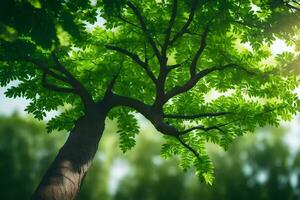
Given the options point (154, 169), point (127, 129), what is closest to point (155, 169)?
point (154, 169)

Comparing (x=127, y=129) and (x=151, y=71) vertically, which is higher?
(x=151, y=71)

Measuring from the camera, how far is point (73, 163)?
20.5ft

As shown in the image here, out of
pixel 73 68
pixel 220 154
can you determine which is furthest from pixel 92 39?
pixel 220 154

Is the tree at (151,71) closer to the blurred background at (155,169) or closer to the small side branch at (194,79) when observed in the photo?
the small side branch at (194,79)

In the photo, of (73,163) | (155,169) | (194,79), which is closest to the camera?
(73,163)

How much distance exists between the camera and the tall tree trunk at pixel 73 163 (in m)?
5.68

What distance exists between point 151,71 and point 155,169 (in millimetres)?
27983

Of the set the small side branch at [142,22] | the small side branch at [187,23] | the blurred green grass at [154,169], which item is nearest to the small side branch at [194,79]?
the small side branch at [187,23]

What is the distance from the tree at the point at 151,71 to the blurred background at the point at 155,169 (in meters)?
23.1

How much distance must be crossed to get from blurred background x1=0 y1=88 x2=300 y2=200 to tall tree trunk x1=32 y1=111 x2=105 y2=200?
79.9ft

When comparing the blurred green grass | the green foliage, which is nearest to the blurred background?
the blurred green grass

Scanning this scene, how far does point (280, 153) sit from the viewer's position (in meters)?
31.6

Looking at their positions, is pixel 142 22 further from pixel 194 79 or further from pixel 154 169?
pixel 154 169

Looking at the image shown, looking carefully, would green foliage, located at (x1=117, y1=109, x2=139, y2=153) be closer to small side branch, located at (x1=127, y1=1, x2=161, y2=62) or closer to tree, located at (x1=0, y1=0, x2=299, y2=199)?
tree, located at (x1=0, y1=0, x2=299, y2=199)
